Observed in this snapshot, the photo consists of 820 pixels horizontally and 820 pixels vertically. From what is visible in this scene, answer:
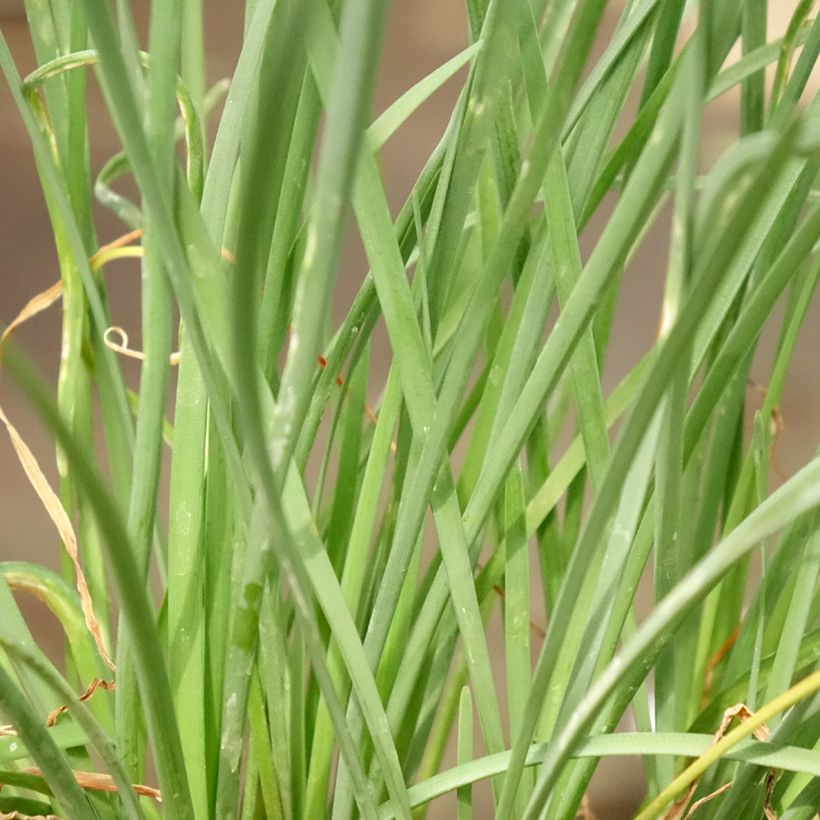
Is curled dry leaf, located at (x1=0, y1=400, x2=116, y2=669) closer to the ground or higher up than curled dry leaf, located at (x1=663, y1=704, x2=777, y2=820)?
higher up

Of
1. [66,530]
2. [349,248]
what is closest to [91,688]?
[66,530]

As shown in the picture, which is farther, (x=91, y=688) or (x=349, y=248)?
(x=349, y=248)

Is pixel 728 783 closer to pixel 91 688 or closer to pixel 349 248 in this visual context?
pixel 91 688

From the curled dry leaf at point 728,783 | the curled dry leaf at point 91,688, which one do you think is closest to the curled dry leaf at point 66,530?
the curled dry leaf at point 91,688

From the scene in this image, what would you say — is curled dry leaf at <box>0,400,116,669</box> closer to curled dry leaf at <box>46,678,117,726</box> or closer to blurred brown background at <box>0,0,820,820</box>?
curled dry leaf at <box>46,678,117,726</box>

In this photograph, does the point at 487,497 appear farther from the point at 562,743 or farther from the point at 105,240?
the point at 105,240

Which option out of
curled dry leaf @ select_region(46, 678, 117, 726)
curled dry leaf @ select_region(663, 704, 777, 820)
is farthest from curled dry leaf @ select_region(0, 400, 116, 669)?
curled dry leaf @ select_region(663, 704, 777, 820)

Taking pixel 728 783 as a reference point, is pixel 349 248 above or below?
above

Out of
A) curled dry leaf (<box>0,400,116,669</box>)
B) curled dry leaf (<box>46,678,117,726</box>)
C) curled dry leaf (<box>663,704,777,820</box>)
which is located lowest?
curled dry leaf (<box>663,704,777,820</box>)

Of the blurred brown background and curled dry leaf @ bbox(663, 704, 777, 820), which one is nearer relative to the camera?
curled dry leaf @ bbox(663, 704, 777, 820)
